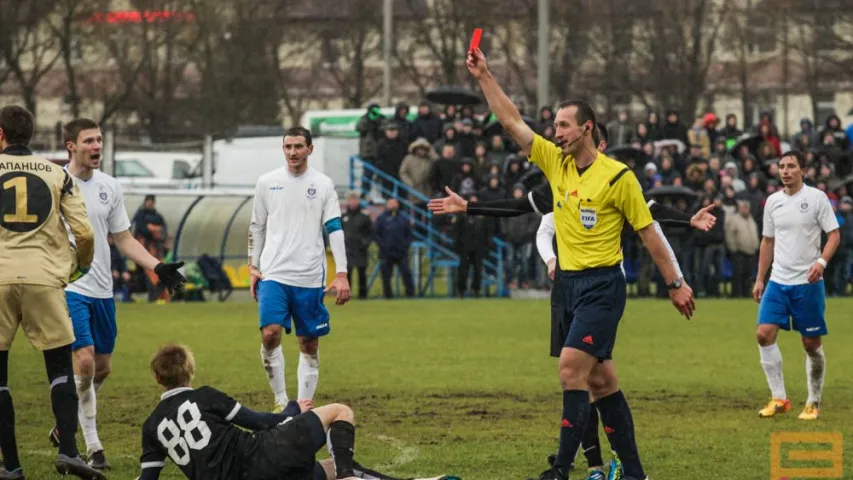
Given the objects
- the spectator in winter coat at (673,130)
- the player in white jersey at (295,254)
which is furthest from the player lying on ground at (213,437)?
the spectator in winter coat at (673,130)

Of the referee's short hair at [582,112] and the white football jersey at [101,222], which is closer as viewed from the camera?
the referee's short hair at [582,112]

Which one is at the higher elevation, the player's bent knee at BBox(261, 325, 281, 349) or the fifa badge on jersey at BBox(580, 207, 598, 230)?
the fifa badge on jersey at BBox(580, 207, 598, 230)

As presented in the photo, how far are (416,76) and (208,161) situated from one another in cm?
1978

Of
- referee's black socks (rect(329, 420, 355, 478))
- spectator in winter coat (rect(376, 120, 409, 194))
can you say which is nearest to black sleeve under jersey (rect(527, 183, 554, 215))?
referee's black socks (rect(329, 420, 355, 478))

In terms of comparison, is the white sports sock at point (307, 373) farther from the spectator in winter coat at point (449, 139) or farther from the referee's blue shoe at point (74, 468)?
the spectator in winter coat at point (449, 139)

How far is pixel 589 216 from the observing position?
9359 millimetres

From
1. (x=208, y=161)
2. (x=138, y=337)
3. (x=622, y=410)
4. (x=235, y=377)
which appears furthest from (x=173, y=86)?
(x=622, y=410)

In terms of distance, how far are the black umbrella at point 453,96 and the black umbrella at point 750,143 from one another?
5.73m

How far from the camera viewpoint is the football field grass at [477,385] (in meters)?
11.1

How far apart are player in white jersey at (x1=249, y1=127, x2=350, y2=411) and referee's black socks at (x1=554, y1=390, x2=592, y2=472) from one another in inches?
147

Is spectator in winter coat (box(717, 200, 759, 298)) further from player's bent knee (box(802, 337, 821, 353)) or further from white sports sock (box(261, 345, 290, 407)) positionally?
white sports sock (box(261, 345, 290, 407))

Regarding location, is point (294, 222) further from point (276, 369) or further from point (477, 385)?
point (477, 385)

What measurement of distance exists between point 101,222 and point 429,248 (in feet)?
71.5

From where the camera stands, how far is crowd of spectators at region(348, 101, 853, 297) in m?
30.2
